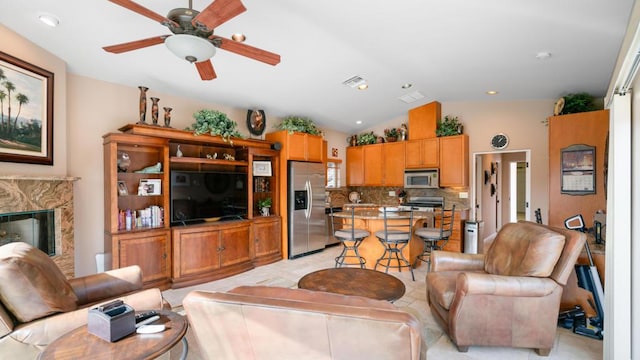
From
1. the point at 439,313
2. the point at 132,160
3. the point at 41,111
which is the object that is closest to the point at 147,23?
the point at 41,111

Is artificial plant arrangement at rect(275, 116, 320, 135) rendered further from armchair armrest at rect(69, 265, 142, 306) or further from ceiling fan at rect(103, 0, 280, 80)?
armchair armrest at rect(69, 265, 142, 306)

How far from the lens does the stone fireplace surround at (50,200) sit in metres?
2.58

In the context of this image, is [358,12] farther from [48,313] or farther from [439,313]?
[48,313]

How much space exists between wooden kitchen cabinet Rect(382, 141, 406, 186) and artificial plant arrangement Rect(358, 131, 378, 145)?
0.36 m

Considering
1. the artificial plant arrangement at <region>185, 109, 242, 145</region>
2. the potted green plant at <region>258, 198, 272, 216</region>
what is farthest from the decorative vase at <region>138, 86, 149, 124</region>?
the potted green plant at <region>258, 198, 272, 216</region>

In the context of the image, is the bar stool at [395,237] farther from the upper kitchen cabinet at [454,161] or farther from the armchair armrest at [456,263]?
the upper kitchen cabinet at [454,161]

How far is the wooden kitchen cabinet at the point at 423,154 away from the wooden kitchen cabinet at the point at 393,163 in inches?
5.5

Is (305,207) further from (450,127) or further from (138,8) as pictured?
(138,8)

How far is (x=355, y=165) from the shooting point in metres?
7.21

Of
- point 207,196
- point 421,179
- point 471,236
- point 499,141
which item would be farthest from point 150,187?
point 499,141

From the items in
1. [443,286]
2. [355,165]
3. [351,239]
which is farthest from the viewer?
[355,165]

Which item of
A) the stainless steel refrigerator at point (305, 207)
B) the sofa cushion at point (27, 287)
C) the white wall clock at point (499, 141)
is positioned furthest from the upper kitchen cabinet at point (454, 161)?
the sofa cushion at point (27, 287)

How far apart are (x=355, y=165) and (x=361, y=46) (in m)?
4.03

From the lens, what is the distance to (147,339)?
154 cm
